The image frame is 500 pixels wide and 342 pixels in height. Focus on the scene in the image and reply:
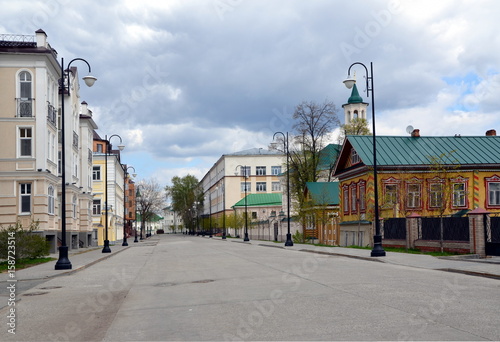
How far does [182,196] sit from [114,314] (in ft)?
451

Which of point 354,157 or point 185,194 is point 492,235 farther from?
point 185,194

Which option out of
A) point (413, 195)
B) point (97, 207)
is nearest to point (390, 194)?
point (413, 195)

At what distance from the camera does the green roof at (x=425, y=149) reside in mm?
41844

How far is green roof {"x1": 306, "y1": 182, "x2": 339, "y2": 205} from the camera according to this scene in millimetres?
48062

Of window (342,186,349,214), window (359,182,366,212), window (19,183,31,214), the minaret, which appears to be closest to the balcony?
window (19,183,31,214)

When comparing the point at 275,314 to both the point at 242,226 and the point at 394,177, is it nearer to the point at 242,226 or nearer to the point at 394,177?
the point at 394,177

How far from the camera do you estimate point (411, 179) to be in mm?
41781

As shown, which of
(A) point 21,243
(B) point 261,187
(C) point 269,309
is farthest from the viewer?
(B) point 261,187

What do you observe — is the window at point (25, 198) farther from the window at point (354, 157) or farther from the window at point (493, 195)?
the window at point (493, 195)

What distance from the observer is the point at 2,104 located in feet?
112

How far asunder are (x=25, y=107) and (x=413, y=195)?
28.1m

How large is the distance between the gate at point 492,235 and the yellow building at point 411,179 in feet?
47.5

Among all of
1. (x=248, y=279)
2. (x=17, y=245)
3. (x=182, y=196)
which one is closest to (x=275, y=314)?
(x=248, y=279)

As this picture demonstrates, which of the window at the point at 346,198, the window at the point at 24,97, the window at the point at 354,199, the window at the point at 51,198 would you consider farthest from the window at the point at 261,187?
the window at the point at 24,97
